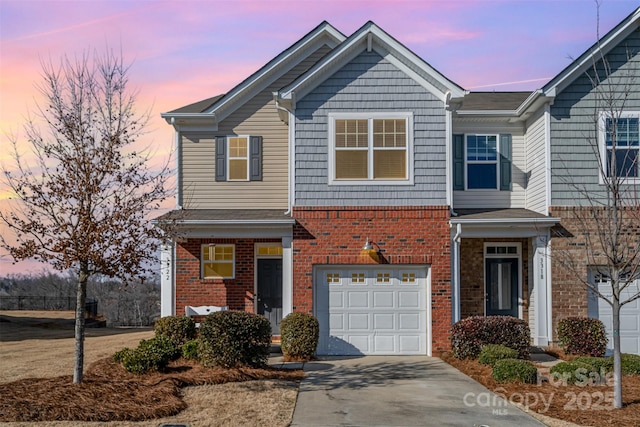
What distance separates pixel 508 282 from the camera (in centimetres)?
1895

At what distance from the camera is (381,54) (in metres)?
17.1

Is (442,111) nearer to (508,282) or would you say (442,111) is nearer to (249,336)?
(508,282)

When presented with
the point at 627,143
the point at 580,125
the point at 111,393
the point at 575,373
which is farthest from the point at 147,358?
the point at 627,143

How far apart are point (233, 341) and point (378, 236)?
478cm

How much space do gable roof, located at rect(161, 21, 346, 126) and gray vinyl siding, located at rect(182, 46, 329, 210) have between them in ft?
0.83

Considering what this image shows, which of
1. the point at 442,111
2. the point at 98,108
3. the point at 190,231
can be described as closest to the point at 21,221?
the point at 98,108

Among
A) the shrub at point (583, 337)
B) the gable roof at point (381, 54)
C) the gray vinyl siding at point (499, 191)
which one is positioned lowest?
the shrub at point (583, 337)

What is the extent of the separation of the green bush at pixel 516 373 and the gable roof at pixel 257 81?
10367mm

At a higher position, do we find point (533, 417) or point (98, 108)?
point (98, 108)

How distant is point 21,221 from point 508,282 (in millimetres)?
12620

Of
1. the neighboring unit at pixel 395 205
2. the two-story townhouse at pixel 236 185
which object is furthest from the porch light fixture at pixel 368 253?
the two-story townhouse at pixel 236 185

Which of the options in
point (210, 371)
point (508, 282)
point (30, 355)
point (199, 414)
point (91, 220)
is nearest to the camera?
point (199, 414)

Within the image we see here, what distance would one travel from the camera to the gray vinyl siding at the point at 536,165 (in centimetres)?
1768

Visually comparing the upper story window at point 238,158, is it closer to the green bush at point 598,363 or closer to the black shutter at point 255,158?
the black shutter at point 255,158
